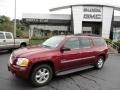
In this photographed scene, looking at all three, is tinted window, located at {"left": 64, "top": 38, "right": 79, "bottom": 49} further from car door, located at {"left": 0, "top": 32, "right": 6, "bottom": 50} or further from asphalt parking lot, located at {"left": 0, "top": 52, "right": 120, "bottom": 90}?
car door, located at {"left": 0, "top": 32, "right": 6, "bottom": 50}

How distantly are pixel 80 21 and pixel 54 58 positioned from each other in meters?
32.9

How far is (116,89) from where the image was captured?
613 cm

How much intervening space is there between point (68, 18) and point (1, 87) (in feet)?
117

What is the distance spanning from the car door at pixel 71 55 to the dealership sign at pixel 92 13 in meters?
31.9

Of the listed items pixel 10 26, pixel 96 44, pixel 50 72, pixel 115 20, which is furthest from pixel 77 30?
pixel 50 72

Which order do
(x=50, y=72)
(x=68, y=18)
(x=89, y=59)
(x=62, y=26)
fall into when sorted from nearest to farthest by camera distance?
(x=50, y=72) → (x=89, y=59) → (x=68, y=18) → (x=62, y=26)

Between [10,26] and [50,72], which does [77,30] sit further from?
[50,72]

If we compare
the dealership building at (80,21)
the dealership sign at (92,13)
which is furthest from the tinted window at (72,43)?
the dealership sign at (92,13)

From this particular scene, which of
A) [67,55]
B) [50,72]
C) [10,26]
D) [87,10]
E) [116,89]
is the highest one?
[87,10]

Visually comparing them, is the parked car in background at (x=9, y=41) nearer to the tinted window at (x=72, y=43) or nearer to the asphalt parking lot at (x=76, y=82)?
the asphalt parking lot at (x=76, y=82)

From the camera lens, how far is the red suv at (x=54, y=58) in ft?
19.2

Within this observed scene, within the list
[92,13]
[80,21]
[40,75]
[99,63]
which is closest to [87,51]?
[99,63]

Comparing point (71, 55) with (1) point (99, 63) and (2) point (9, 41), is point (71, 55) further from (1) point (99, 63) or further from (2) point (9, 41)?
(2) point (9, 41)

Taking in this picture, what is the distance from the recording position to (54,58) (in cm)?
639
